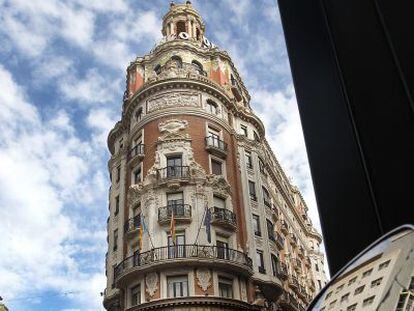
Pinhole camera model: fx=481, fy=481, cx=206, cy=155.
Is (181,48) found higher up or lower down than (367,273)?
higher up

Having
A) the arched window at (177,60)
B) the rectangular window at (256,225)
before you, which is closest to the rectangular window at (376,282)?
the rectangular window at (256,225)

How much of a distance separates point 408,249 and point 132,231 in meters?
28.3

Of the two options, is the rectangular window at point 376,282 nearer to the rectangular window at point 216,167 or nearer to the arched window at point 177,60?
the rectangular window at point 216,167

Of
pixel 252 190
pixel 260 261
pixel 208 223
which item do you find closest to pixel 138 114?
pixel 252 190

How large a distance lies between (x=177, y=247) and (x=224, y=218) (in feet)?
11.7

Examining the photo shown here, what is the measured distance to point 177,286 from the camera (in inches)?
1035

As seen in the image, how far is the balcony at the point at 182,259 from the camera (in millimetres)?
26328

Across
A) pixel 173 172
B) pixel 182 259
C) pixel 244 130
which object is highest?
pixel 244 130

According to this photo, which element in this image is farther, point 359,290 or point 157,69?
point 157,69

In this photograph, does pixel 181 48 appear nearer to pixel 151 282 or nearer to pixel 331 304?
pixel 151 282

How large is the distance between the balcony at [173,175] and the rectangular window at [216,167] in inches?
90.7

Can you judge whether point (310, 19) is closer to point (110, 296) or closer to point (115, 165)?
point (110, 296)

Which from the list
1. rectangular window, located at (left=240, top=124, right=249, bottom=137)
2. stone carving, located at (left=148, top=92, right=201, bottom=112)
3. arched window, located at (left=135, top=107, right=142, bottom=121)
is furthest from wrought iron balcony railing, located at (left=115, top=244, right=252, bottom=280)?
rectangular window, located at (left=240, top=124, right=249, bottom=137)

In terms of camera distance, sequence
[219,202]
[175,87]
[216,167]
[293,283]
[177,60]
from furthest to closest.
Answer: [293,283] < [177,60] < [175,87] < [216,167] < [219,202]
